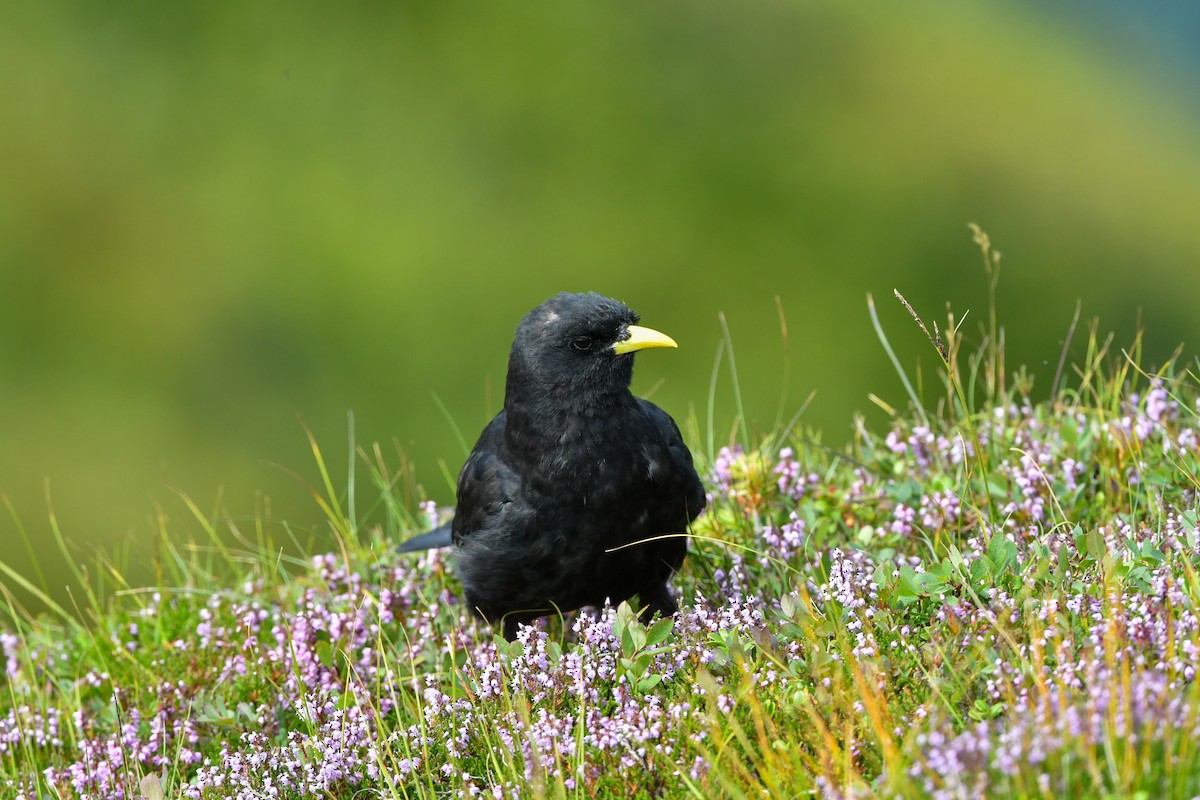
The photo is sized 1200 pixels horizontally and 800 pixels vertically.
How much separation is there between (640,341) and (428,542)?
4.48 ft

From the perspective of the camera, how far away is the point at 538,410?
4449 mm

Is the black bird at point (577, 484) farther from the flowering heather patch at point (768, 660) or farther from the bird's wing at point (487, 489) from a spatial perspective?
the flowering heather patch at point (768, 660)

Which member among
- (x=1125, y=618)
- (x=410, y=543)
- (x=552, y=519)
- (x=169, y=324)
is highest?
(x=1125, y=618)

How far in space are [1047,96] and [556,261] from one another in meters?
6.13

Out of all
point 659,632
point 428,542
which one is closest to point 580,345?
point 428,542

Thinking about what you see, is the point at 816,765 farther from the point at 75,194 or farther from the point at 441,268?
the point at 75,194

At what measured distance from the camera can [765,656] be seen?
10.8 ft

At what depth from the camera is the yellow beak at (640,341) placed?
430 cm

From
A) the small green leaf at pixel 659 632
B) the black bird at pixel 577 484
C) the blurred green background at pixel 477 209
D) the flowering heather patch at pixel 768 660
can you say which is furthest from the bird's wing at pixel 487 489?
the blurred green background at pixel 477 209

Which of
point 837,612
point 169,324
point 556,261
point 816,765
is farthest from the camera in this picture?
point 169,324

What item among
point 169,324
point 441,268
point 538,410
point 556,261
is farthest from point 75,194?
point 538,410

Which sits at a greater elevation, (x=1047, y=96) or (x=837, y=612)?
(x=1047, y=96)

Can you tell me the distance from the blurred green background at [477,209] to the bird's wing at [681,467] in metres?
5.48

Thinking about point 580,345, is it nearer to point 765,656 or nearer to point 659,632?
point 659,632
